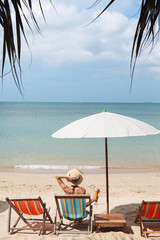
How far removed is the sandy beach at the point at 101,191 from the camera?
453cm

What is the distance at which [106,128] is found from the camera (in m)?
4.19

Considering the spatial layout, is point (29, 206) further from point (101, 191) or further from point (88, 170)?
point (88, 170)

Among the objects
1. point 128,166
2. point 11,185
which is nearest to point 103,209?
point 11,185

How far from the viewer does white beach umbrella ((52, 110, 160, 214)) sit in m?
4.06

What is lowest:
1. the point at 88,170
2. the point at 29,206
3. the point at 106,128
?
the point at 88,170

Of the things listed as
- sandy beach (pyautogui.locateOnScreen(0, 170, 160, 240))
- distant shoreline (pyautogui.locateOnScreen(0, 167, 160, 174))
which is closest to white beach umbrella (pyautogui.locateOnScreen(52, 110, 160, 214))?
sandy beach (pyautogui.locateOnScreen(0, 170, 160, 240))

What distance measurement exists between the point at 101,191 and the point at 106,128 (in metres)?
4.01

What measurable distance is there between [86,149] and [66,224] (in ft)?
36.1

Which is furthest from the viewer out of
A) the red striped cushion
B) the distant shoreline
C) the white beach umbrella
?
the distant shoreline

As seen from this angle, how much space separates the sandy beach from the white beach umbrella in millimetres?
1374

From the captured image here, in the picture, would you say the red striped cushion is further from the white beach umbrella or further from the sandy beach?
the white beach umbrella

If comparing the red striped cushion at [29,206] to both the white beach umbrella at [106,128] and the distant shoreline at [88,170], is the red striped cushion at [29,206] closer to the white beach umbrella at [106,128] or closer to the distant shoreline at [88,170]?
the white beach umbrella at [106,128]

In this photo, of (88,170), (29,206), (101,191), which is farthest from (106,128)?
(88,170)

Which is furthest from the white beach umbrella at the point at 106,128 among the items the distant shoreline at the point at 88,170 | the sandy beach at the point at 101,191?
the distant shoreline at the point at 88,170
